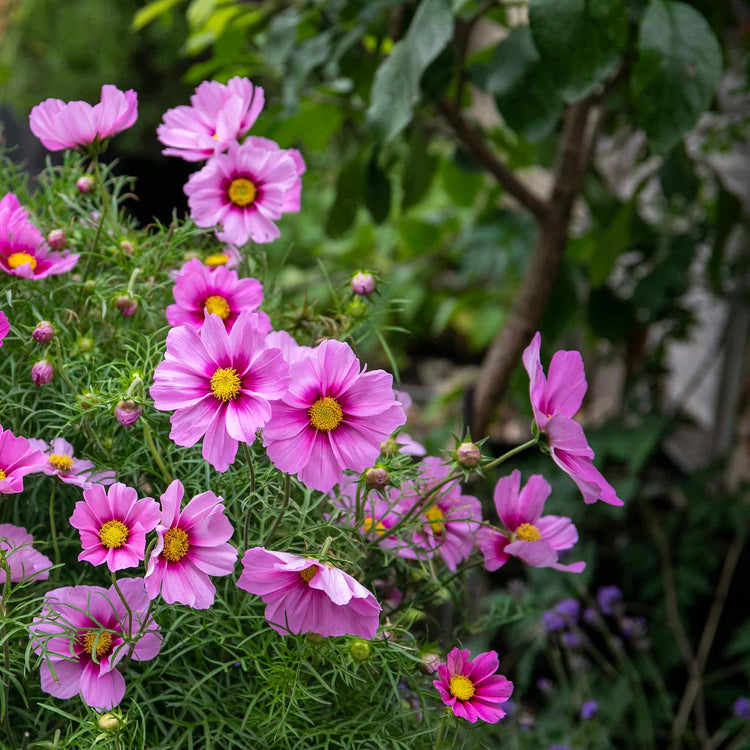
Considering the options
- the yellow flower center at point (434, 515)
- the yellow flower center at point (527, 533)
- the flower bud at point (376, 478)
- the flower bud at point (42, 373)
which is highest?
the flower bud at point (376, 478)

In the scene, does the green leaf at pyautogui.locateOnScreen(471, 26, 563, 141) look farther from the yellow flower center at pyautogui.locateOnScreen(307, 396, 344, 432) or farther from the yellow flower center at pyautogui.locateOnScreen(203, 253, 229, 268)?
the yellow flower center at pyautogui.locateOnScreen(307, 396, 344, 432)

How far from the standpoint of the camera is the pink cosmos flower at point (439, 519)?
17.1 inches

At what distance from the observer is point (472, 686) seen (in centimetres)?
38

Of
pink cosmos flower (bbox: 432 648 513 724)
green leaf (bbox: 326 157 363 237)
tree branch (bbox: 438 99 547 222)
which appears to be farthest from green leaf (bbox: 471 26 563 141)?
pink cosmos flower (bbox: 432 648 513 724)

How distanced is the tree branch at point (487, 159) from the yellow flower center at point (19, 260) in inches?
23.8

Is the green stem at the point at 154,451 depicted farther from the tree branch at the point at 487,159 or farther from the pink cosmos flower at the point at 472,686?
the tree branch at the point at 487,159

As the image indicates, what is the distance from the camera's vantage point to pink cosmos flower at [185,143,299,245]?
0.46 meters

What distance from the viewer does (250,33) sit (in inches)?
43.0

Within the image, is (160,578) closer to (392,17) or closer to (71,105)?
(71,105)

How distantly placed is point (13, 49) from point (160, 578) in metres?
2.69

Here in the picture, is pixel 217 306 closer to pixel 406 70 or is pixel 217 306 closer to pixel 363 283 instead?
pixel 363 283

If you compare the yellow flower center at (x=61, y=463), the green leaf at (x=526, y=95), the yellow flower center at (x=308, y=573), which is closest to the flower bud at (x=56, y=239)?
the yellow flower center at (x=61, y=463)

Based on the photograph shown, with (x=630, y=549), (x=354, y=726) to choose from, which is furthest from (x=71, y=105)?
(x=630, y=549)

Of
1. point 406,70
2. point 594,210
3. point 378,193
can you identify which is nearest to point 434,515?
point 406,70
